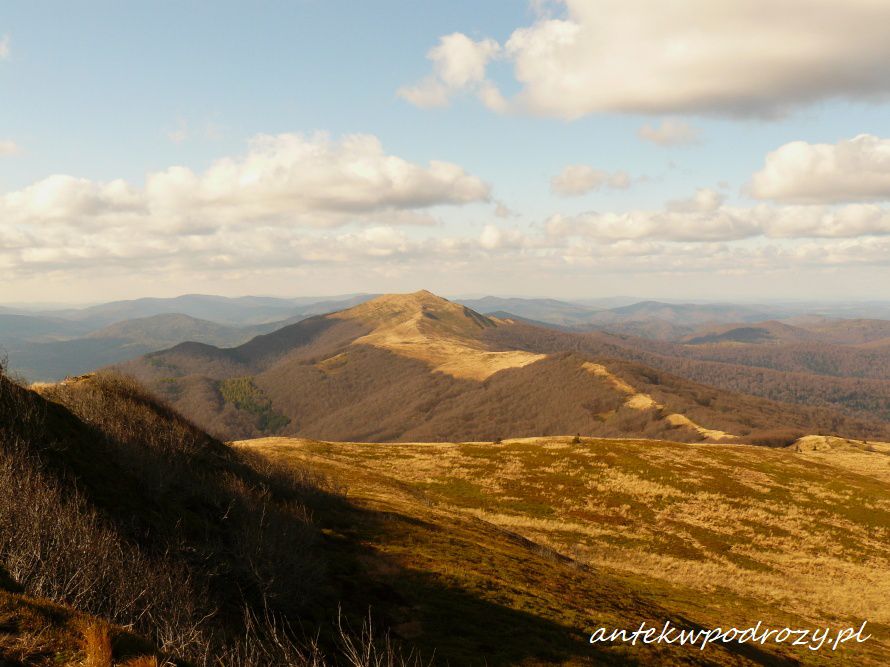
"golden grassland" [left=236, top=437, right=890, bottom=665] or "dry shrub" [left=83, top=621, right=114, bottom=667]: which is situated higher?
"dry shrub" [left=83, top=621, right=114, bottom=667]

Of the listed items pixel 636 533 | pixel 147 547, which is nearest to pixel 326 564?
pixel 147 547

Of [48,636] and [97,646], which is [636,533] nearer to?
[97,646]

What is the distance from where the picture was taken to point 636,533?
4984cm

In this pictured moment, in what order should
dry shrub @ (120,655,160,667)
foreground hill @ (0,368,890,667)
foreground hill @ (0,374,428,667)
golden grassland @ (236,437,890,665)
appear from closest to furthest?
dry shrub @ (120,655,160,667), foreground hill @ (0,374,428,667), foreground hill @ (0,368,890,667), golden grassland @ (236,437,890,665)

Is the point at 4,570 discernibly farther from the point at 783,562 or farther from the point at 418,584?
the point at 783,562

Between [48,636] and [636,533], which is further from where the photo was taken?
[636,533]

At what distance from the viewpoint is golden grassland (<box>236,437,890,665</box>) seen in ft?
76.7

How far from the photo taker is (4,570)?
10078 mm

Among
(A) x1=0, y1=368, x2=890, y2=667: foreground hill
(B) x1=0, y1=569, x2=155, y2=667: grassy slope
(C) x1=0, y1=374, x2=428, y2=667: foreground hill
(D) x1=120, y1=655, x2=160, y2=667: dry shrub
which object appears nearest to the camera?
(D) x1=120, y1=655, x2=160, y2=667: dry shrub

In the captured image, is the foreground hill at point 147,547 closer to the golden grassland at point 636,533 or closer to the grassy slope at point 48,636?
the grassy slope at point 48,636

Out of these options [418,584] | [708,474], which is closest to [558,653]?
[418,584]

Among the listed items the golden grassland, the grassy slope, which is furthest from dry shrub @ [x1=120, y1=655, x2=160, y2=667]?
the golden grassland

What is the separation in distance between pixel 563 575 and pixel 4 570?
25.6 meters

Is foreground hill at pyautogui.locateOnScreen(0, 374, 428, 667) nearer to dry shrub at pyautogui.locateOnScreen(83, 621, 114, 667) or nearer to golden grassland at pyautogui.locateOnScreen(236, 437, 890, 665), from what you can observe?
dry shrub at pyautogui.locateOnScreen(83, 621, 114, 667)
